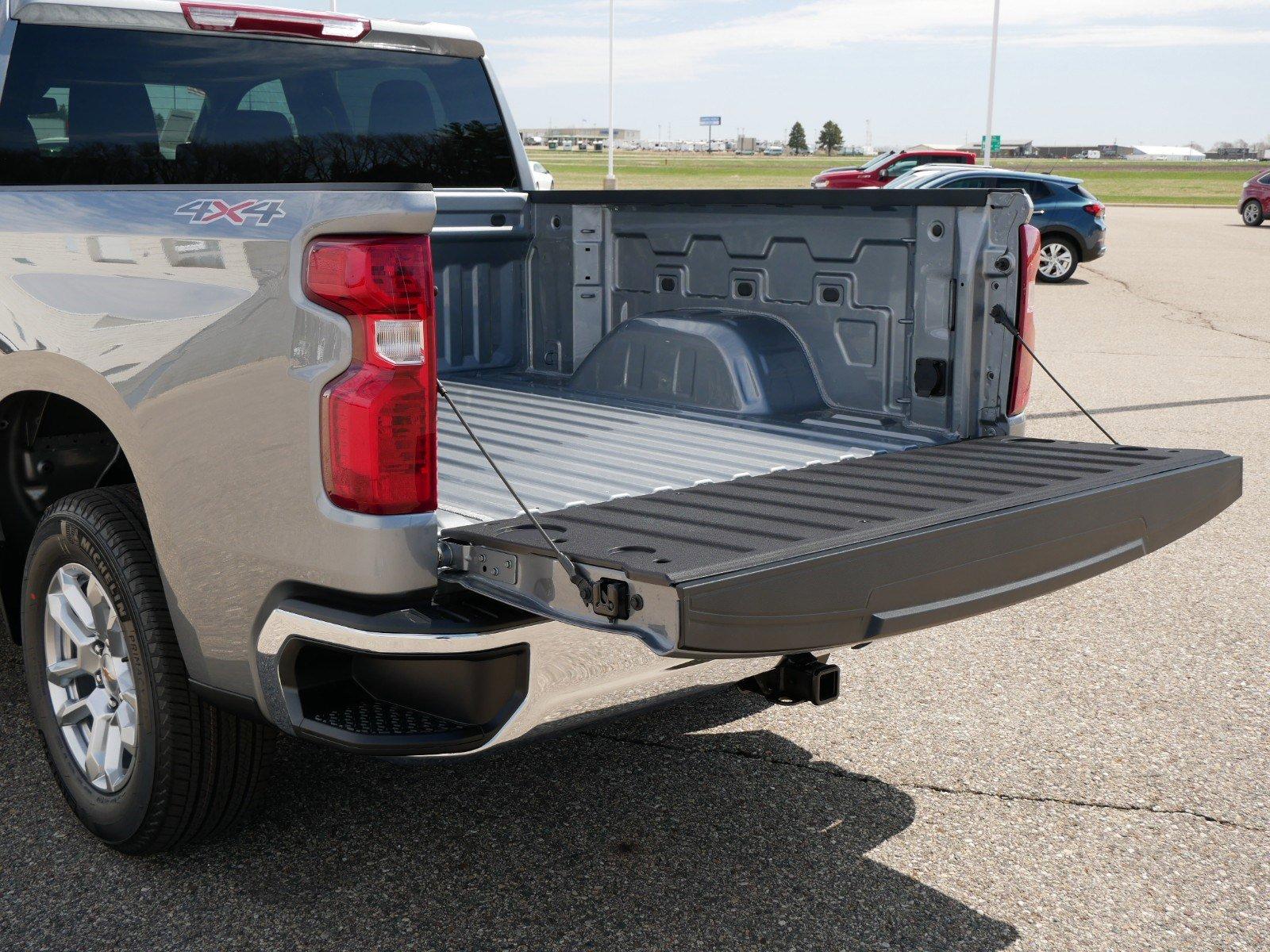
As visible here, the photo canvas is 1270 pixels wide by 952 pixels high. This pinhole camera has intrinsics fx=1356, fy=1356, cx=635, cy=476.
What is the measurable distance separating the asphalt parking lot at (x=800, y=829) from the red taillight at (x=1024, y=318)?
1118 mm

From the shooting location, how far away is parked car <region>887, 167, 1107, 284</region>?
20.6m

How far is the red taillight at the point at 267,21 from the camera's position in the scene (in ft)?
14.4

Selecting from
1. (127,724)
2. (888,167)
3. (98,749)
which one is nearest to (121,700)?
(127,724)

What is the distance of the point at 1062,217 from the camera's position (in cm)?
2066

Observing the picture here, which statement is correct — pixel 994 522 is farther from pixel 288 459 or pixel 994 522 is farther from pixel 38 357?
pixel 38 357

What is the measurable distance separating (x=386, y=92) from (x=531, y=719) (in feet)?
9.96

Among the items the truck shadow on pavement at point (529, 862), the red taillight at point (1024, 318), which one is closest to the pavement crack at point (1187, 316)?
the red taillight at point (1024, 318)

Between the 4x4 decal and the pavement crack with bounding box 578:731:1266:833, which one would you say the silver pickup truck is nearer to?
the 4x4 decal

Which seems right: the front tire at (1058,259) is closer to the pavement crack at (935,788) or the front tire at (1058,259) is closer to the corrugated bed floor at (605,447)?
the corrugated bed floor at (605,447)

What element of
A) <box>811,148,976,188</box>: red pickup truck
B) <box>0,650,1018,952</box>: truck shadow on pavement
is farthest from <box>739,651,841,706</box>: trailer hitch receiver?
<box>811,148,976,188</box>: red pickup truck

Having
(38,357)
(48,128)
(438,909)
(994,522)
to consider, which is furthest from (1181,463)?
(48,128)

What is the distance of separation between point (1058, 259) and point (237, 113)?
1851 cm

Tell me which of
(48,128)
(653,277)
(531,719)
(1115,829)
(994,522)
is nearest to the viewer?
(531,719)

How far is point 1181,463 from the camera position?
3.46 metres
